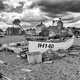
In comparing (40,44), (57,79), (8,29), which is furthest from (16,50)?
(8,29)

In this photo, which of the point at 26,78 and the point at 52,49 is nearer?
the point at 26,78

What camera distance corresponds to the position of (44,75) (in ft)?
23.9

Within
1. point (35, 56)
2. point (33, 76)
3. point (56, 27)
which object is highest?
point (56, 27)

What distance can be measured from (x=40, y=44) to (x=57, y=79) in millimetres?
→ 6007

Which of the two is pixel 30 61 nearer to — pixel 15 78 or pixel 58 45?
pixel 15 78

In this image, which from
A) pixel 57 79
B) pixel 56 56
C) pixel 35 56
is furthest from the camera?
pixel 56 56

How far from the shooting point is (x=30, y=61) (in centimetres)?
981

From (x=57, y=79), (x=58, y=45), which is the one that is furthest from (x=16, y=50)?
(x=57, y=79)

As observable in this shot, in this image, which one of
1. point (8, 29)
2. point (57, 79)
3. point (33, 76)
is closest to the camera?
point (57, 79)

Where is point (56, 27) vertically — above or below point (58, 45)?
above

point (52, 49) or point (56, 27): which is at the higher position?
point (56, 27)

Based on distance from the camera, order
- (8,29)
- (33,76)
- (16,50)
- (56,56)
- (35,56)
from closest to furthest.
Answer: (33,76), (35,56), (56,56), (16,50), (8,29)

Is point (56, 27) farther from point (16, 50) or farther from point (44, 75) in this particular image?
point (44, 75)

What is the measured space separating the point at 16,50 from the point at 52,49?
4888 mm
